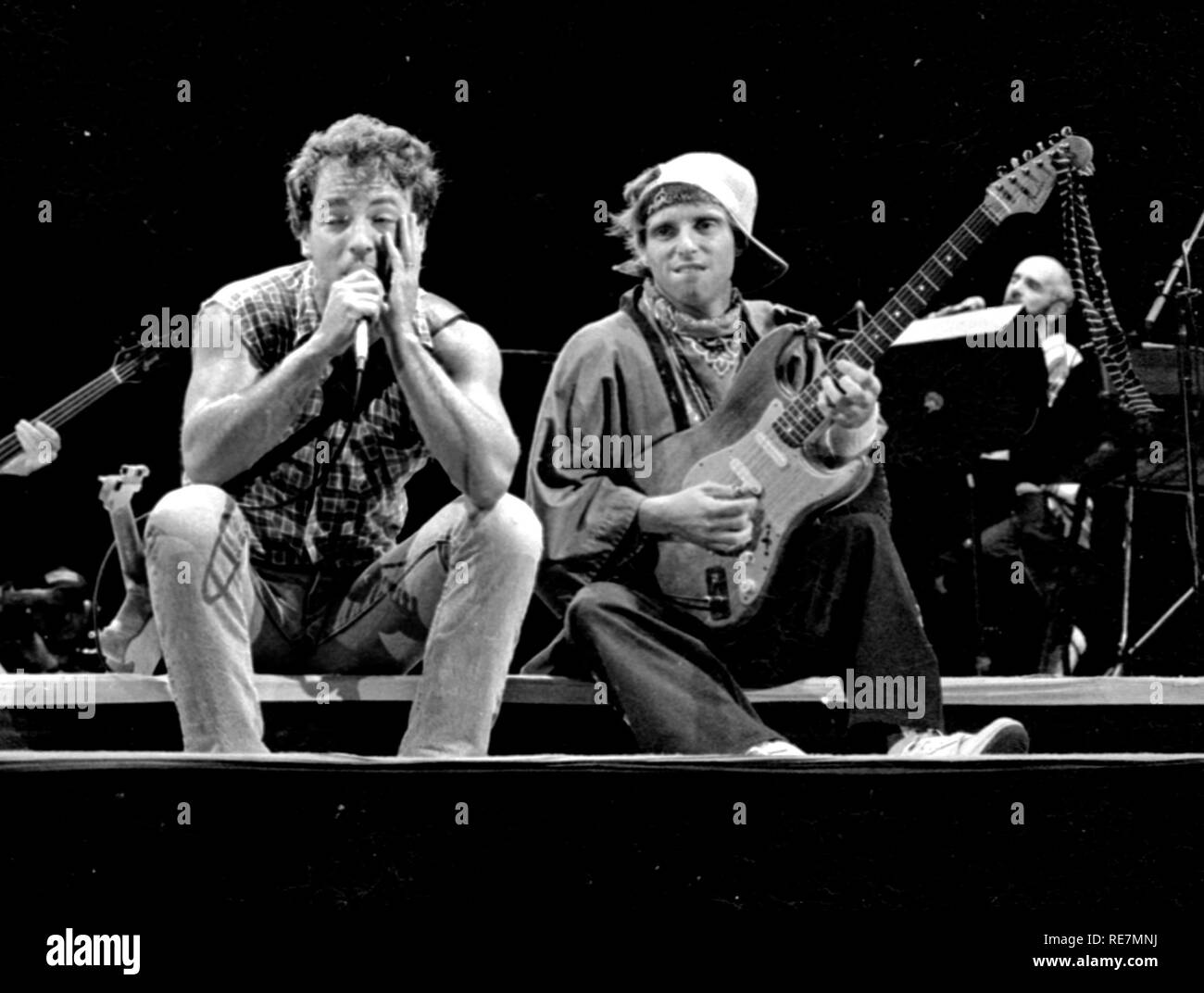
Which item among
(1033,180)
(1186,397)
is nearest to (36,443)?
(1033,180)

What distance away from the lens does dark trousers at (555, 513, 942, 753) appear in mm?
2053

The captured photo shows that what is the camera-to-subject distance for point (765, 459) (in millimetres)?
2299

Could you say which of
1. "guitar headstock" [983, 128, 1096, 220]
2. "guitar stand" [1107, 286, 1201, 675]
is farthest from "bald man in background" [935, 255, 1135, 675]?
"guitar headstock" [983, 128, 1096, 220]

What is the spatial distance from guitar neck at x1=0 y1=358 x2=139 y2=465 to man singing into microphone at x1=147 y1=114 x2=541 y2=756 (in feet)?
3.50

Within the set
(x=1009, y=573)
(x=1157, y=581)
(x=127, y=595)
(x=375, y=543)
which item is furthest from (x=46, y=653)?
(x=1157, y=581)

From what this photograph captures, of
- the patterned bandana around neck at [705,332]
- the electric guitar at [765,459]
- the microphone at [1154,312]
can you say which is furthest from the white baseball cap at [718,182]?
the microphone at [1154,312]

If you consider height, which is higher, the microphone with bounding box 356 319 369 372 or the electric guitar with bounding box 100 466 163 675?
the microphone with bounding box 356 319 369 372

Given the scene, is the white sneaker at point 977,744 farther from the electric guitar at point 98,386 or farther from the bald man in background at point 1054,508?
the electric guitar at point 98,386

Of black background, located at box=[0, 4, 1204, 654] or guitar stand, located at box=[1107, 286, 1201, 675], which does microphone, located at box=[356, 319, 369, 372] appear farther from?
guitar stand, located at box=[1107, 286, 1201, 675]

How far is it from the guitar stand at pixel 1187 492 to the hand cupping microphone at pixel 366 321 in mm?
1459

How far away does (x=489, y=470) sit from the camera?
2.01 m

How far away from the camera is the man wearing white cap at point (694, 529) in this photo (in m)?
2.08

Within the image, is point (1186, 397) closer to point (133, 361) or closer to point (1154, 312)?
point (1154, 312)

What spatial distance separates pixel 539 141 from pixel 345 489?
1226 millimetres
